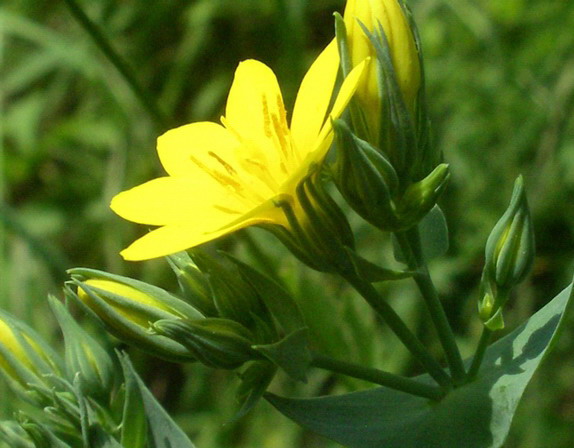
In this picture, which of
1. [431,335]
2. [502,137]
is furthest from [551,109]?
[431,335]

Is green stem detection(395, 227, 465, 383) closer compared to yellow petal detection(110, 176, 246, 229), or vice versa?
yellow petal detection(110, 176, 246, 229)

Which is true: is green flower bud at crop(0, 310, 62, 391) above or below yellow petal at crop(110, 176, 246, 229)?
below

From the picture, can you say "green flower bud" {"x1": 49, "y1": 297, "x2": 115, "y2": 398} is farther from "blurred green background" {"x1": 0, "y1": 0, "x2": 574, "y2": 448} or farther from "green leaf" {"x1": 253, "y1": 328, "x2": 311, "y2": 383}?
"blurred green background" {"x1": 0, "y1": 0, "x2": 574, "y2": 448}

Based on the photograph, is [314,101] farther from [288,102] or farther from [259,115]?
[288,102]

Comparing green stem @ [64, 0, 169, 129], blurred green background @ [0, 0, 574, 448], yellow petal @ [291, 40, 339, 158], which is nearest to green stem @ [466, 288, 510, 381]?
yellow petal @ [291, 40, 339, 158]

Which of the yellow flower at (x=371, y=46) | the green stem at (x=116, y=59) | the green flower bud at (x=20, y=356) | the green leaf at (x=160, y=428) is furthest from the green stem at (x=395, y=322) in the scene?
the green stem at (x=116, y=59)

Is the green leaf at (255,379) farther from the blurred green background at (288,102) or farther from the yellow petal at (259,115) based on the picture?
the blurred green background at (288,102)

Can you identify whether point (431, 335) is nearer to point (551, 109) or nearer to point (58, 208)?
point (551, 109)
